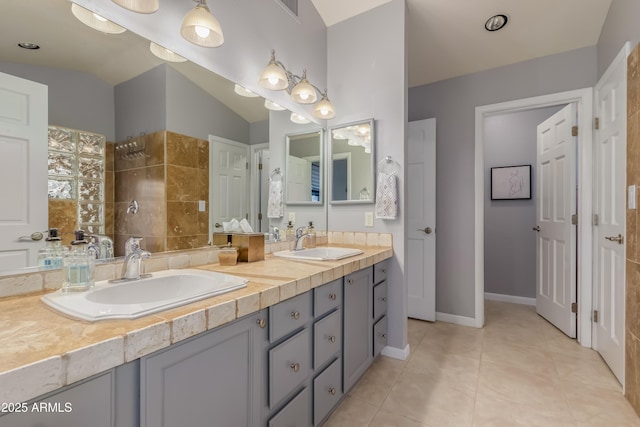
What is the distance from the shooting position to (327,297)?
58.5 inches

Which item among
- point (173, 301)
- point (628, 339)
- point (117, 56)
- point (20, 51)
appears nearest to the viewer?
point (173, 301)

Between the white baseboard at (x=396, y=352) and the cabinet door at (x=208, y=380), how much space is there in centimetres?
154

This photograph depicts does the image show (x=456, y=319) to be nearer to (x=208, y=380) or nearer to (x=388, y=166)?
(x=388, y=166)

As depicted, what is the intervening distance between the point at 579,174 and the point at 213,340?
311cm

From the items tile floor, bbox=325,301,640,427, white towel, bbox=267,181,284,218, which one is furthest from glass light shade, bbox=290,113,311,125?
tile floor, bbox=325,301,640,427

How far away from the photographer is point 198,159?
1.53 m

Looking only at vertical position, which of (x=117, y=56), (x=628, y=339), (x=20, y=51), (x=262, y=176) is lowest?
(x=628, y=339)

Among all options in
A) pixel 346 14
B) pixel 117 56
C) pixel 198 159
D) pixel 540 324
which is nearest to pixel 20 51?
pixel 117 56

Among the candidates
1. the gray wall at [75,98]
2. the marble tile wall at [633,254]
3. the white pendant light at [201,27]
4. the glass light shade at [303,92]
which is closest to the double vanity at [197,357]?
the gray wall at [75,98]

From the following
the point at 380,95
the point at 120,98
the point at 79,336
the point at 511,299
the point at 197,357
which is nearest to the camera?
the point at 79,336

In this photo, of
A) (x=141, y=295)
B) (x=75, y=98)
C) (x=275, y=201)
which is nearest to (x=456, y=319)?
(x=275, y=201)

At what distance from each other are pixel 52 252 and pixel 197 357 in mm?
671

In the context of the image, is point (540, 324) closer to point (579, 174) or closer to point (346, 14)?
point (579, 174)

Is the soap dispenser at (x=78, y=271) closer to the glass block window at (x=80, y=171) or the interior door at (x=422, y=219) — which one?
the glass block window at (x=80, y=171)
